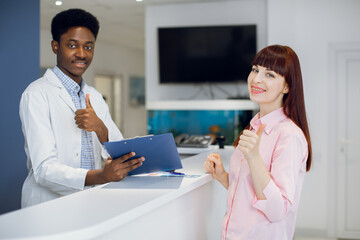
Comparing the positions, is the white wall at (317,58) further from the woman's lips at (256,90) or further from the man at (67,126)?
the woman's lips at (256,90)

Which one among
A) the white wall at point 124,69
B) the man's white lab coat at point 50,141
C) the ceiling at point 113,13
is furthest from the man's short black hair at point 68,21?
the white wall at point 124,69

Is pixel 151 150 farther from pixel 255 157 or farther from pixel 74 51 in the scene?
pixel 74 51

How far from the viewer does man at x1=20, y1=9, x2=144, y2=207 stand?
70.5 inches

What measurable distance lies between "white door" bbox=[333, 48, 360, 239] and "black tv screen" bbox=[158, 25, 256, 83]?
1.11 meters

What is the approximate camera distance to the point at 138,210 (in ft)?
4.28

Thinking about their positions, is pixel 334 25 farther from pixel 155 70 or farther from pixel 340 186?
pixel 155 70

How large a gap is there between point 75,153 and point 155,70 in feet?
11.5

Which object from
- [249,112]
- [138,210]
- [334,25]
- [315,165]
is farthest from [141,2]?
[138,210]

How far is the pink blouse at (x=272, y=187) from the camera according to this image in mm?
1483

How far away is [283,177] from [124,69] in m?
8.61

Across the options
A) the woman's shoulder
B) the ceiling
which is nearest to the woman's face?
the woman's shoulder

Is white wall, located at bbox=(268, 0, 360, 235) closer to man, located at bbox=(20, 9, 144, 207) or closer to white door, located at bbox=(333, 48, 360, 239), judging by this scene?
white door, located at bbox=(333, 48, 360, 239)

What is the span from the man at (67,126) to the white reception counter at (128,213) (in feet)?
0.64

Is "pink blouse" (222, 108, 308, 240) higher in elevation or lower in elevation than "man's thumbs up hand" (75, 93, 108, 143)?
lower
